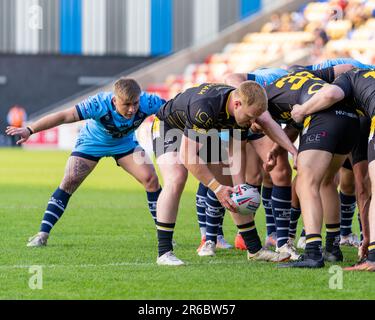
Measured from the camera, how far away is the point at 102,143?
9.73m

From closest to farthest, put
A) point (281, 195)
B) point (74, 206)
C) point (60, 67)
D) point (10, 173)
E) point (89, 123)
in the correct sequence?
point (281, 195) → point (89, 123) → point (74, 206) → point (10, 173) → point (60, 67)

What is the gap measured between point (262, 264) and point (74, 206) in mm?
6220

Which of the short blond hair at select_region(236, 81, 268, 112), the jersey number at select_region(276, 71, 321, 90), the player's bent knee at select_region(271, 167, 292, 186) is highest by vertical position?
the jersey number at select_region(276, 71, 321, 90)

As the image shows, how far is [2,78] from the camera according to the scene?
123 ft

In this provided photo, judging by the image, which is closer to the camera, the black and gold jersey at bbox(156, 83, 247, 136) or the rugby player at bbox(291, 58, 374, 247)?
the black and gold jersey at bbox(156, 83, 247, 136)

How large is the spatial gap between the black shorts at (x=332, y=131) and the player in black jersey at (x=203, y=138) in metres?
0.23

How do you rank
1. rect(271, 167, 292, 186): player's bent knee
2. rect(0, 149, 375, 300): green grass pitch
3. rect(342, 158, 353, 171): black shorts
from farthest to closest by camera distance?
rect(342, 158, 353, 171): black shorts < rect(271, 167, 292, 186): player's bent knee < rect(0, 149, 375, 300): green grass pitch

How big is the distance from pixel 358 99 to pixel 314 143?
0.51m

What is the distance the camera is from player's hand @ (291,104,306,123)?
Result: 25.7 feet

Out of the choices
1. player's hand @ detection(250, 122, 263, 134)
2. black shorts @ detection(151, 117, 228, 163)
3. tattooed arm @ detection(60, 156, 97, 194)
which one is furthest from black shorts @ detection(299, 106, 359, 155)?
tattooed arm @ detection(60, 156, 97, 194)

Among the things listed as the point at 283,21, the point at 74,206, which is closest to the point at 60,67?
the point at 283,21

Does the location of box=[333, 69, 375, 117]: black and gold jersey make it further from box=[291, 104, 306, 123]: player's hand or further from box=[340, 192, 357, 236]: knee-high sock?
box=[340, 192, 357, 236]: knee-high sock

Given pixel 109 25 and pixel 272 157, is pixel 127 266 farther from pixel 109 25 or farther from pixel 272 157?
pixel 109 25

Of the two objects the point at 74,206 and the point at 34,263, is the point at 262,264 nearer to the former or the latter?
the point at 34,263
